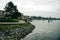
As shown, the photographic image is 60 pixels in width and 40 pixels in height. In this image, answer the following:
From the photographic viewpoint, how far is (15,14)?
31203 millimetres

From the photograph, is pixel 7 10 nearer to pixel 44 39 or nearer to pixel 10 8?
pixel 10 8

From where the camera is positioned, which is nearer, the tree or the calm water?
the calm water

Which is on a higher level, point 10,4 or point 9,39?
point 10,4

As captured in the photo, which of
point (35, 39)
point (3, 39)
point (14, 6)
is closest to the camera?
point (3, 39)

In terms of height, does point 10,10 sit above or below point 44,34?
above

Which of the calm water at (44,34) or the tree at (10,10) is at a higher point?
the tree at (10,10)

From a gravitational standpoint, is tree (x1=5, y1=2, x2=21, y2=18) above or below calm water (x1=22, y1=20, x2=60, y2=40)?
above

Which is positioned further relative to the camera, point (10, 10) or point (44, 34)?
point (10, 10)

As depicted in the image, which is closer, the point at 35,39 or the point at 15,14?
the point at 35,39

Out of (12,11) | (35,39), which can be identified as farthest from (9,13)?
(35,39)

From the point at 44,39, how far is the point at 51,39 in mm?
863

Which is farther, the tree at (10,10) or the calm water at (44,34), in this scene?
the tree at (10,10)

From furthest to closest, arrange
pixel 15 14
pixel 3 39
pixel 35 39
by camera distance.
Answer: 1. pixel 15 14
2. pixel 35 39
3. pixel 3 39

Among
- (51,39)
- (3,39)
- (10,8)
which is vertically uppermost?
(10,8)
